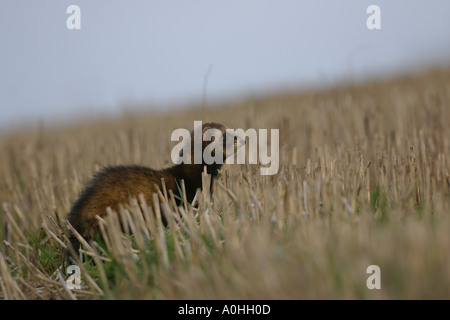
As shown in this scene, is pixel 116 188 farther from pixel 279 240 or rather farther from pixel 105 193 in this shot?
pixel 279 240

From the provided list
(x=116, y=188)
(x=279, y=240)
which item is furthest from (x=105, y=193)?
(x=279, y=240)

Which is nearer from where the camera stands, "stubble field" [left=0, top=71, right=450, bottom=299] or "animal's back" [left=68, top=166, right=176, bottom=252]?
"stubble field" [left=0, top=71, right=450, bottom=299]

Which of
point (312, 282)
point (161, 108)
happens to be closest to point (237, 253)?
point (312, 282)

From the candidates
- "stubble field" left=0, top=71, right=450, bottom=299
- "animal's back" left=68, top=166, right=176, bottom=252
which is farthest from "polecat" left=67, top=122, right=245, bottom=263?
"stubble field" left=0, top=71, right=450, bottom=299

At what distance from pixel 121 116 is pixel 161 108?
186 cm

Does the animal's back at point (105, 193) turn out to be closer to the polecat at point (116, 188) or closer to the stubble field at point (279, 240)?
the polecat at point (116, 188)

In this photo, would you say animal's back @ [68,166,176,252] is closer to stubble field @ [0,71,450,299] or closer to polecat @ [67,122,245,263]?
polecat @ [67,122,245,263]

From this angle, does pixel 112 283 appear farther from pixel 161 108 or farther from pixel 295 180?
pixel 161 108

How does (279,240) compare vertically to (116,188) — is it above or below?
below

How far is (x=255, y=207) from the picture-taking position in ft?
14.1

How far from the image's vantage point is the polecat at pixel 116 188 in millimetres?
4691

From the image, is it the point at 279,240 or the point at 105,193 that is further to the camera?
the point at 105,193

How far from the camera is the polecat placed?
185 inches

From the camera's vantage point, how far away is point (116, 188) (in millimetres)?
4898
